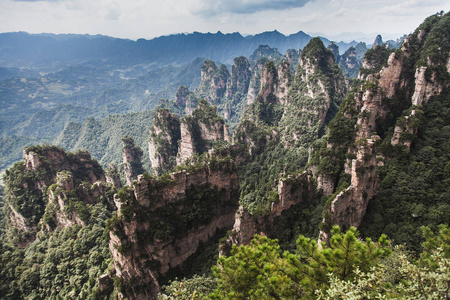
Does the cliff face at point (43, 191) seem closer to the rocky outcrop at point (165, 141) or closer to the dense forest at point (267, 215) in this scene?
the dense forest at point (267, 215)

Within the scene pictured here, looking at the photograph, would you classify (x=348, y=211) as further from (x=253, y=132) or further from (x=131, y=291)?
(x=253, y=132)

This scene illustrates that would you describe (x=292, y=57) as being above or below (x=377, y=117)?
above

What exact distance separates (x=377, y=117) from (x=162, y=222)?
31571mm

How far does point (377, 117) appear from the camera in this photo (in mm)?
34156

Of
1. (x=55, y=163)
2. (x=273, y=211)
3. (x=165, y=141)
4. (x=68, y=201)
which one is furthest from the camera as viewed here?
(x=165, y=141)

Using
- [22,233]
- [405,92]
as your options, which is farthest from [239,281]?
[22,233]

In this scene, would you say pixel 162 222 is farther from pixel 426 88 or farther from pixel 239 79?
pixel 239 79

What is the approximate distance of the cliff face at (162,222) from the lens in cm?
2647

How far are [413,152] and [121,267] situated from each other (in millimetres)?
35472

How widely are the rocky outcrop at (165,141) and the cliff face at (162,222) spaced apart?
45.5 meters

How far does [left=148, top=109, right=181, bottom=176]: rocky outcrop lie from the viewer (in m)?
76.8

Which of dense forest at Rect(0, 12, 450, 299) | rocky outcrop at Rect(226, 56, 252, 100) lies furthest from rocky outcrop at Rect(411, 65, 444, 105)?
rocky outcrop at Rect(226, 56, 252, 100)

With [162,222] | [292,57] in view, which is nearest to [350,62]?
[292,57]

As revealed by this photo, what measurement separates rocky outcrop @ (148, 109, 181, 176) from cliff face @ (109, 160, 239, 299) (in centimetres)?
4549
